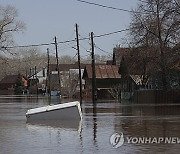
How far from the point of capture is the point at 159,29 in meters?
50.8

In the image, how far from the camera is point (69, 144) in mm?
14609

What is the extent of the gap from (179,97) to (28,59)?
12775 cm

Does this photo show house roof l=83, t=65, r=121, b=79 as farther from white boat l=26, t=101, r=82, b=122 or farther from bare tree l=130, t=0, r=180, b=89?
white boat l=26, t=101, r=82, b=122

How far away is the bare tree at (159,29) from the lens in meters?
46.0

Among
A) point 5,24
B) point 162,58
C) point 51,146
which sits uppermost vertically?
point 5,24

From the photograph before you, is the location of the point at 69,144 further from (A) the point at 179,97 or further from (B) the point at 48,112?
(A) the point at 179,97

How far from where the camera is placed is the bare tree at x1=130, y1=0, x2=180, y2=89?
151 feet

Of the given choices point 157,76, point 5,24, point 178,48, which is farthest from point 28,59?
point 178,48

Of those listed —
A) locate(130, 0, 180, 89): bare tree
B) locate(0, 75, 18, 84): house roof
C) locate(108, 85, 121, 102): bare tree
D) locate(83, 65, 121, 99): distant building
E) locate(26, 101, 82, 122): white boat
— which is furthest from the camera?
locate(0, 75, 18, 84): house roof

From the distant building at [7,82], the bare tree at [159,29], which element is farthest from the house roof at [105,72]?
the distant building at [7,82]

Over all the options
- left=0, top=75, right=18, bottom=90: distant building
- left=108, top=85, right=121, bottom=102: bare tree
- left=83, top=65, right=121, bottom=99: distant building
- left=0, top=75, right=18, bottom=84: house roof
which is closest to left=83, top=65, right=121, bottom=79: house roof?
left=83, top=65, right=121, bottom=99: distant building

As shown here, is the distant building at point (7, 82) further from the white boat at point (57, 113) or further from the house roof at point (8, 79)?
the white boat at point (57, 113)

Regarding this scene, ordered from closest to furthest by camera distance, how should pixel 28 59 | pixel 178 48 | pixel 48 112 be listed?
pixel 48 112 → pixel 178 48 → pixel 28 59

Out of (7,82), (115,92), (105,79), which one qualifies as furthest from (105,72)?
(7,82)
